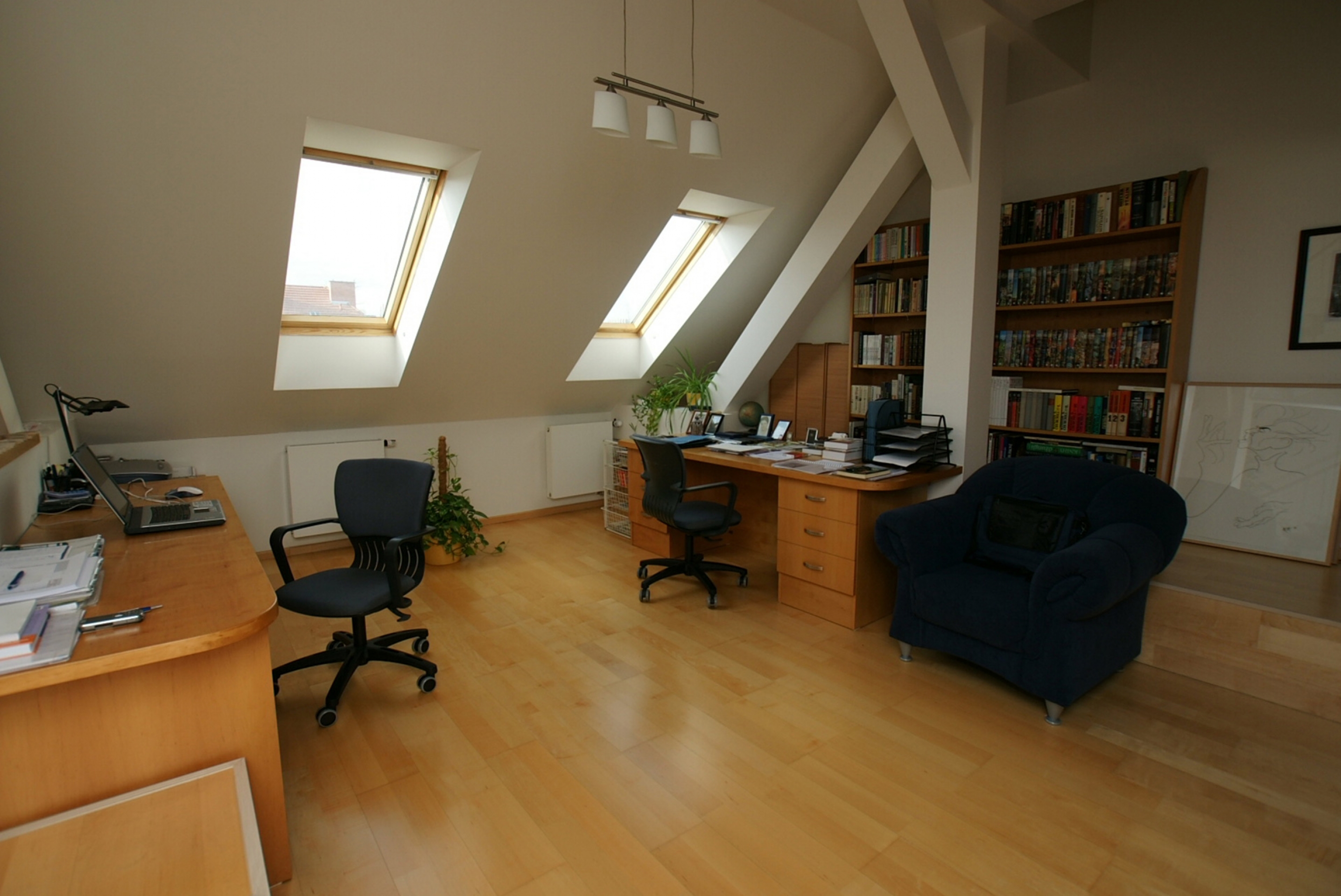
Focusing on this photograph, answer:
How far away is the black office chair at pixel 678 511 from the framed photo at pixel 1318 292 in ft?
9.90

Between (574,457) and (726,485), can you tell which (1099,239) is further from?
(574,457)

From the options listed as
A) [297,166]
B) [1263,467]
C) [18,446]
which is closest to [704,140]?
[297,166]

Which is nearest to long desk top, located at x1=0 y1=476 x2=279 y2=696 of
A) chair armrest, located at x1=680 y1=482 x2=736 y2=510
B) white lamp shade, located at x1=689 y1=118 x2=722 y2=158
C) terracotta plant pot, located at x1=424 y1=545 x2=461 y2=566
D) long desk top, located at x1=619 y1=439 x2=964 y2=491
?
terracotta plant pot, located at x1=424 y1=545 x2=461 y2=566

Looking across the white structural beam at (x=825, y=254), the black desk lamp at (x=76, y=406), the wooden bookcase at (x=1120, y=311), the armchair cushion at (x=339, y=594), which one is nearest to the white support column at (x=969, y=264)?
the white structural beam at (x=825, y=254)

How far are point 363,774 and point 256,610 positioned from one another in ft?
3.19

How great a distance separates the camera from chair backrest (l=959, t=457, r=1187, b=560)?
274cm

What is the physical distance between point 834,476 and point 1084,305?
195cm

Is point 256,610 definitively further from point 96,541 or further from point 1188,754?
point 1188,754

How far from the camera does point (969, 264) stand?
3543mm

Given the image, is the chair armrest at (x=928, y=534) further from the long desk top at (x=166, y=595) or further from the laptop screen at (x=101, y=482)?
the laptop screen at (x=101, y=482)

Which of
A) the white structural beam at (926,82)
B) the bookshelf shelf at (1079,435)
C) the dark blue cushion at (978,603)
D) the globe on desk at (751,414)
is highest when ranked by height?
the white structural beam at (926,82)

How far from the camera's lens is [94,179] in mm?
2801

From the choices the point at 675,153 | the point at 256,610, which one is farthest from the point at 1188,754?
the point at 675,153

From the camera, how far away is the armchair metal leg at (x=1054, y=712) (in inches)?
100.0
